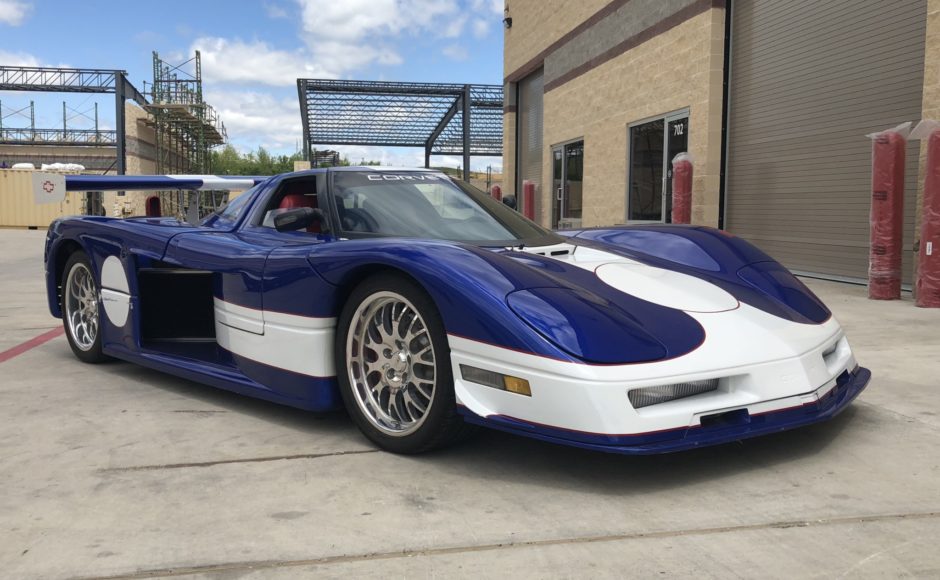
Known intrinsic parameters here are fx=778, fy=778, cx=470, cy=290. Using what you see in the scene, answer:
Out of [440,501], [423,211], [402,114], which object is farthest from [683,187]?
[402,114]

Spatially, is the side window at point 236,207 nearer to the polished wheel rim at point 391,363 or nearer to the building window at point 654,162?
the polished wheel rim at point 391,363

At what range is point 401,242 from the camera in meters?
3.01

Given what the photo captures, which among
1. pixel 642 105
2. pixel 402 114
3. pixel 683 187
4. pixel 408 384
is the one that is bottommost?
pixel 408 384

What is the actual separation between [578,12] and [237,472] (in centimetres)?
1554

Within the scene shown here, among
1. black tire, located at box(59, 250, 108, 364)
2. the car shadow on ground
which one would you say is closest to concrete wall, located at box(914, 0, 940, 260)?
the car shadow on ground

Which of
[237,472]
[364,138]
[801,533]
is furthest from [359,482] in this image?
[364,138]

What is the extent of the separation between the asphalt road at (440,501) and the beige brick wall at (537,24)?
1352cm

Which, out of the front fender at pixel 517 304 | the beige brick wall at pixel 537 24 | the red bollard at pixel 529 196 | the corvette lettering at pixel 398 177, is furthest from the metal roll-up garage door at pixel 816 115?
the red bollard at pixel 529 196

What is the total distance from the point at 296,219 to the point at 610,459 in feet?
5.72

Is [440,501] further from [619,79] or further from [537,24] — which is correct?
[537,24]

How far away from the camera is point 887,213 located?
7.41 m

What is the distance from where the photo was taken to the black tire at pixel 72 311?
4672 mm

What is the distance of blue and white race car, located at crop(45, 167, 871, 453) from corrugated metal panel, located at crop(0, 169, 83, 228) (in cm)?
3477

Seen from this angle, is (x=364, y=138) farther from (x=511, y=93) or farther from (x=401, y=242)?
(x=401, y=242)
